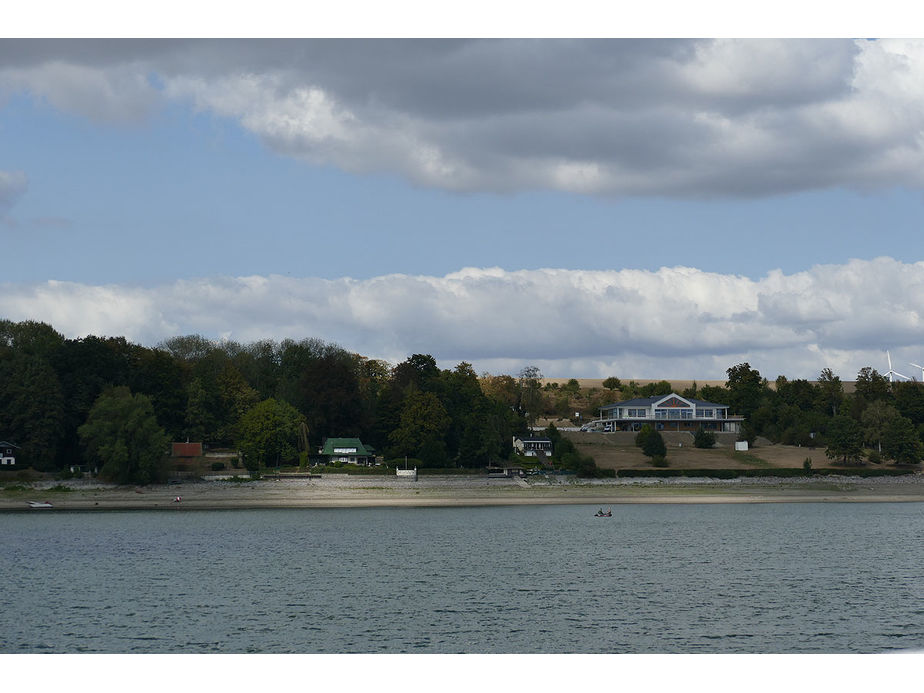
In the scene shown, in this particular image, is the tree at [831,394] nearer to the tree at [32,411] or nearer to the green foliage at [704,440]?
the green foliage at [704,440]

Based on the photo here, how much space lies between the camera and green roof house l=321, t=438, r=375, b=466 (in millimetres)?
111500

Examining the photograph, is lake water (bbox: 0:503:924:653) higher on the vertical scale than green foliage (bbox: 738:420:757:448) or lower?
lower

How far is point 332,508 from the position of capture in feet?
294

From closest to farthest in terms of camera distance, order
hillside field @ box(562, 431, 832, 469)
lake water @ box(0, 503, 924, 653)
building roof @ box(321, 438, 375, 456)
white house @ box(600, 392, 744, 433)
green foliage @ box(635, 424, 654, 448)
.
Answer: lake water @ box(0, 503, 924, 653), building roof @ box(321, 438, 375, 456), hillside field @ box(562, 431, 832, 469), green foliage @ box(635, 424, 654, 448), white house @ box(600, 392, 744, 433)

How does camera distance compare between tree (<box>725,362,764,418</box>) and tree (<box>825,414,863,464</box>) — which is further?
tree (<box>725,362,764,418</box>)

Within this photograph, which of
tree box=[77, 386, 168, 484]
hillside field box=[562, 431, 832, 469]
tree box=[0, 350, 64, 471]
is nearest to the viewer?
tree box=[77, 386, 168, 484]

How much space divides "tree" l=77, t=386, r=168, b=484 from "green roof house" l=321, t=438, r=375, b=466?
68.1 feet

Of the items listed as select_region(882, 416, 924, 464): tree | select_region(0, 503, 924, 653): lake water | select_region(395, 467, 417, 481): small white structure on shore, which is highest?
select_region(882, 416, 924, 464): tree

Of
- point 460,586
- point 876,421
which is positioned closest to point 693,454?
point 876,421

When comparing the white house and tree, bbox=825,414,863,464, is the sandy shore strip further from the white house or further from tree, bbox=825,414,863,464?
the white house

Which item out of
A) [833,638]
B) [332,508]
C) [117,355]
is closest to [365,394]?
[117,355]

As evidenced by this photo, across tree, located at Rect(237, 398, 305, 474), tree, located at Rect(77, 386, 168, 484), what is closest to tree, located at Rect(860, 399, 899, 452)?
tree, located at Rect(237, 398, 305, 474)

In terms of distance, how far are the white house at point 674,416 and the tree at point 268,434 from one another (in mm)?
57060

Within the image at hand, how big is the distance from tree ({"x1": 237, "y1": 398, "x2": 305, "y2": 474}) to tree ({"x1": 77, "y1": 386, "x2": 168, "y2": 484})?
1101 centimetres
